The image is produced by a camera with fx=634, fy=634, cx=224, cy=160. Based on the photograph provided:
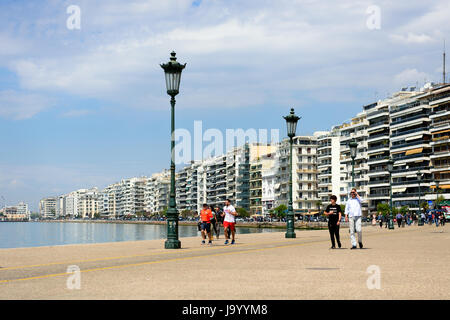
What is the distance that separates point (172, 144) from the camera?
21.1 m

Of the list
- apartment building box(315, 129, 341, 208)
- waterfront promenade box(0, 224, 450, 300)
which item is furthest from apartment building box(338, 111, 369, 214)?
waterfront promenade box(0, 224, 450, 300)

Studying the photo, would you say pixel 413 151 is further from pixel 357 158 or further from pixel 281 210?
pixel 281 210

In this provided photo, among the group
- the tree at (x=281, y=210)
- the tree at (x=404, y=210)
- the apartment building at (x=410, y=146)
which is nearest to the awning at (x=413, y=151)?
→ the apartment building at (x=410, y=146)

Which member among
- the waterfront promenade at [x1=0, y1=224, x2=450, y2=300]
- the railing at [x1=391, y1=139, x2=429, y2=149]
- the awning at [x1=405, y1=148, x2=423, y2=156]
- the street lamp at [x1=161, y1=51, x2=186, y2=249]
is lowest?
the waterfront promenade at [x1=0, y1=224, x2=450, y2=300]

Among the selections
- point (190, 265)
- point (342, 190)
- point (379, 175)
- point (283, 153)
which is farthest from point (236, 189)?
point (190, 265)

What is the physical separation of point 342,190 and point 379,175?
15473 millimetres

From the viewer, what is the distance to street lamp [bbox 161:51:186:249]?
21016 mm

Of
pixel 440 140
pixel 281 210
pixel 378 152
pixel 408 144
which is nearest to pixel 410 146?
pixel 408 144

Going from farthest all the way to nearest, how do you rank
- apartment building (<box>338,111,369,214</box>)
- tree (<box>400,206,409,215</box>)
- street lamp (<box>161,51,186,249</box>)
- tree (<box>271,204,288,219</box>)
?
tree (<box>271,204,288,219</box>) < apartment building (<box>338,111,369,214</box>) < tree (<box>400,206,409,215</box>) < street lamp (<box>161,51,186,249</box>)

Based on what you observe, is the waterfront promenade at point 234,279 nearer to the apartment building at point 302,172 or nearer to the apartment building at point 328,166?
the apartment building at point 328,166

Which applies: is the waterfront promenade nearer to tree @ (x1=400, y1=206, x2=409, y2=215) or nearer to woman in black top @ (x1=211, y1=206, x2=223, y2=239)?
woman in black top @ (x1=211, y1=206, x2=223, y2=239)

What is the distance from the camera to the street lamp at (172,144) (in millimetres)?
21016

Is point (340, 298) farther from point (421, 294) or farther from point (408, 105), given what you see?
point (408, 105)

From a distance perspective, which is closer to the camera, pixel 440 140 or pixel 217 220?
pixel 217 220
